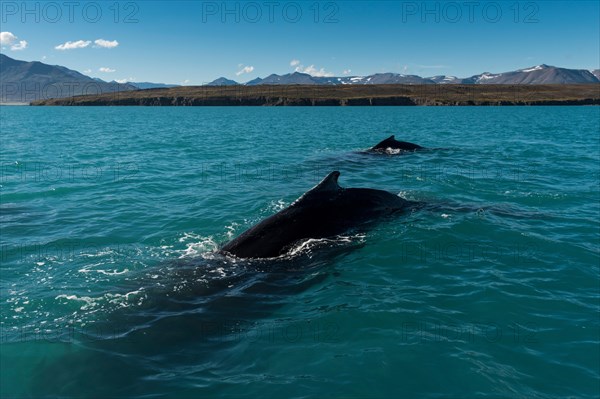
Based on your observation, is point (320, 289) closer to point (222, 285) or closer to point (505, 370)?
point (222, 285)

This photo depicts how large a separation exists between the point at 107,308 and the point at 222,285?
269 cm

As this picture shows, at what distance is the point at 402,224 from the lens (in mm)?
16156

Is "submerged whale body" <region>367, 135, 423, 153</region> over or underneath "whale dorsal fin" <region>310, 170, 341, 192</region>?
over

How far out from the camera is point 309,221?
523 inches

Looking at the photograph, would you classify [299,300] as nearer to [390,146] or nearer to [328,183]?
[328,183]

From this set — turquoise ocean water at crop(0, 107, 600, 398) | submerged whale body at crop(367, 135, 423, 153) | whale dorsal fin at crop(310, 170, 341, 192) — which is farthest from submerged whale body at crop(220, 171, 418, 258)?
submerged whale body at crop(367, 135, 423, 153)

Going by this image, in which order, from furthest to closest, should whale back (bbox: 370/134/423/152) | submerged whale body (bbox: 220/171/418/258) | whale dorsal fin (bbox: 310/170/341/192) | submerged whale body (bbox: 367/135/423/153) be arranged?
whale back (bbox: 370/134/423/152) < submerged whale body (bbox: 367/135/423/153) < whale dorsal fin (bbox: 310/170/341/192) < submerged whale body (bbox: 220/171/418/258)

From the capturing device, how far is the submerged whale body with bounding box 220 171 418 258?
12.7 meters

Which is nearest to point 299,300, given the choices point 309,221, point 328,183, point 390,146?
point 309,221

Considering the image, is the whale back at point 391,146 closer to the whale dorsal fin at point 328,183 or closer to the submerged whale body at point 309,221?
the submerged whale body at point 309,221

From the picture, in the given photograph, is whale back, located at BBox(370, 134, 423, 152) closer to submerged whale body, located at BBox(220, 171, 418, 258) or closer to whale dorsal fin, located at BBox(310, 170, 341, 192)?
submerged whale body, located at BBox(220, 171, 418, 258)

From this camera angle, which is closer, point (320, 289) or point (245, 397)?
point (245, 397)

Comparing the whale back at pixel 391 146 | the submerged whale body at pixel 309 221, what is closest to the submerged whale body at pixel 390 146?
the whale back at pixel 391 146

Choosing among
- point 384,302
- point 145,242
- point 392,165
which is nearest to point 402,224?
point 384,302
